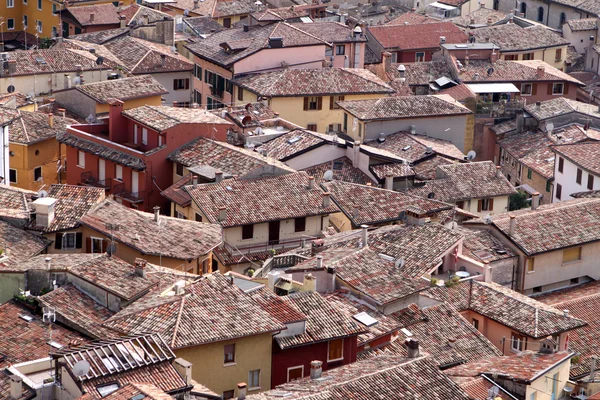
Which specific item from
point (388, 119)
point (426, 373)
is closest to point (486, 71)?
point (388, 119)

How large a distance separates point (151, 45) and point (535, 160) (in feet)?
78.6

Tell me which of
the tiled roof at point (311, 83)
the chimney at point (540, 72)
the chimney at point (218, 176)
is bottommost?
the chimney at point (540, 72)

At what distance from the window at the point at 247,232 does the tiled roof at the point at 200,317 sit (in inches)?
504

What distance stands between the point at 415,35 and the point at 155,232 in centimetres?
4678

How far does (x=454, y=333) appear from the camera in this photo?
5366 cm

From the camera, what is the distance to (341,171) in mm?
72125

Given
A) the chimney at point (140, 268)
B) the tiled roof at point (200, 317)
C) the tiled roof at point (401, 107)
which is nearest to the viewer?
the tiled roof at point (200, 317)

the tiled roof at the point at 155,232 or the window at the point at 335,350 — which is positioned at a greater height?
the tiled roof at the point at 155,232

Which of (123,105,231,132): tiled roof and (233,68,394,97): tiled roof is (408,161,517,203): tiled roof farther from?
(233,68,394,97): tiled roof

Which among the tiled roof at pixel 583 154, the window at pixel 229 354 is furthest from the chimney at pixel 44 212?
the tiled roof at pixel 583 154

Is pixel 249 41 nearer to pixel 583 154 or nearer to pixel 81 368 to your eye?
pixel 583 154

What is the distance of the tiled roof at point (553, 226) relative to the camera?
6300 cm

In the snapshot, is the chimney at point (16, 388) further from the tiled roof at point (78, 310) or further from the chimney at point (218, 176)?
the chimney at point (218, 176)

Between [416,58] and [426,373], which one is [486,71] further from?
[426,373]
